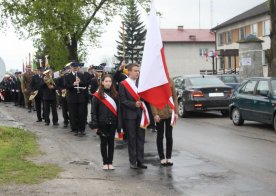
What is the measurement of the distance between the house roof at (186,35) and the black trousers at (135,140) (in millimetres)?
82112

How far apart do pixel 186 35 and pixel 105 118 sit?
281 feet

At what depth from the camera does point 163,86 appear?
9.09 meters

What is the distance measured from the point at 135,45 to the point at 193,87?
7124 centimetres

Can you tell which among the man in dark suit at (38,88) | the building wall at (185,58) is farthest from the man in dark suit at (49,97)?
the building wall at (185,58)

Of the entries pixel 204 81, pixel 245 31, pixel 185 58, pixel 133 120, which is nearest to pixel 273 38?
pixel 204 81

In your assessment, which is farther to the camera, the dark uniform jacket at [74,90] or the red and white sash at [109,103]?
the dark uniform jacket at [74,90]

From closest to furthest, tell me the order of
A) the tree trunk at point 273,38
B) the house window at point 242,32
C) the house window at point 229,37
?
1. the tree trunk at point 273,38
2. the house window at point 242,32
3. the house window at point 229,37

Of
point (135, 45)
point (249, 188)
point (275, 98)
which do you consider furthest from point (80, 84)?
point (135, 45)

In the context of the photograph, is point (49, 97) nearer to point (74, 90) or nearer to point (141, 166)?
point (74, 90)

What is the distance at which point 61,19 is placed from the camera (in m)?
37.9

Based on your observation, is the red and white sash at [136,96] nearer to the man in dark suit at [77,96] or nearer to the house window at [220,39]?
the man in dark suit at [77,96]

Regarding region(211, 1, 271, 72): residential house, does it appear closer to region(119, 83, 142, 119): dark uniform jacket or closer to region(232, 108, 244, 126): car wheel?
region(232, 108, 244, 126): car wheel

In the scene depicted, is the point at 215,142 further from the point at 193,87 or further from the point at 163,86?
Answer: the point at 193,87

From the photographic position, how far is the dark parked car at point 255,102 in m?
14.4
